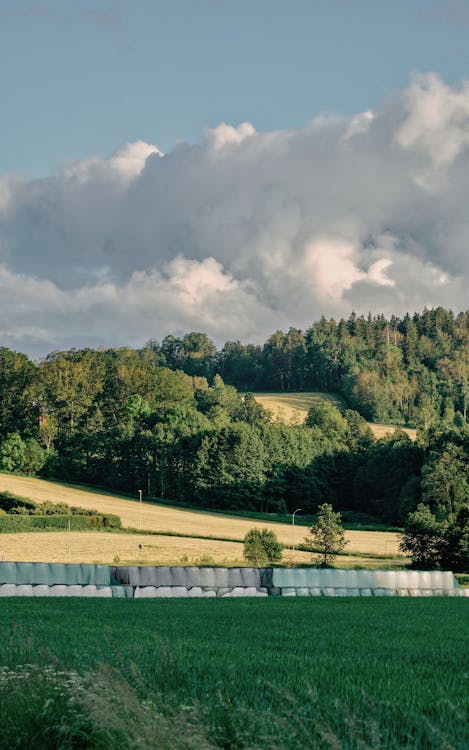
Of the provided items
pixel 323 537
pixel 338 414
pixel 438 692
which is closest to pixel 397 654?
pixel 438 692

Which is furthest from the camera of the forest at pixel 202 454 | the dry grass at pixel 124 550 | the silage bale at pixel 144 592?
the forest at pixel 202 454

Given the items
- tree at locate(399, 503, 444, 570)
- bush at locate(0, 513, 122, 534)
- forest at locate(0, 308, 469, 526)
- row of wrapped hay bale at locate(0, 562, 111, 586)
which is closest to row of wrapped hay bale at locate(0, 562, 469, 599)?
row of wrapped hay bale at locate(0, 562, 111, 586)

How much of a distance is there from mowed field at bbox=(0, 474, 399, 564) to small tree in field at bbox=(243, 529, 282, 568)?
2685mm

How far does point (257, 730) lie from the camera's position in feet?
24.8

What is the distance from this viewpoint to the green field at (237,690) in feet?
23.2

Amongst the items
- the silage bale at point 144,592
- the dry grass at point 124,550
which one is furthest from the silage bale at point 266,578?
the dry grass at point 124,550

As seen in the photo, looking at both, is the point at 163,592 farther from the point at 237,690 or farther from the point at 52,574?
the point at 237,690

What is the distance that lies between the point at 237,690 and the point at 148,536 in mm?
77337

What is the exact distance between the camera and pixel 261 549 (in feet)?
228

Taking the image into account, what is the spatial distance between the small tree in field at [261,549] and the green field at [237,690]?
51141 mm

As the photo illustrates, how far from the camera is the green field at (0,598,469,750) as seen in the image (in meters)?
7.07

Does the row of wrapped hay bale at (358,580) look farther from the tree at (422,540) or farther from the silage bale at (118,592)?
the tree at (422,540)

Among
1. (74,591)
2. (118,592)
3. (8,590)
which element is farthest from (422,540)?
(8,590)

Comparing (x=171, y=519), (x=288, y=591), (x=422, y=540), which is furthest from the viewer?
(x=171, y=519)
